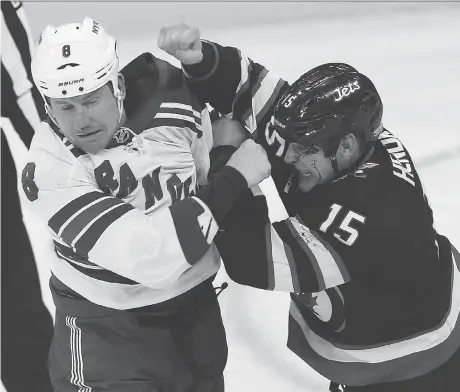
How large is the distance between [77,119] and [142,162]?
0.14 meters

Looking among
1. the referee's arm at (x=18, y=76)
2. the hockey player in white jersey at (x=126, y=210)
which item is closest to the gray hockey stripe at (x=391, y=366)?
the hockey player in white jersey at (x=126, y=210)

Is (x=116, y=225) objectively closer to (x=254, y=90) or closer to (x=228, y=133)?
(x=228, y=133)

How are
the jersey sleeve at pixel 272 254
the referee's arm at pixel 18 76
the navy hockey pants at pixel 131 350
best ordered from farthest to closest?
the referee's arm at pixel 18 76, the navy hockey pants at pixel 131 350, the jersey sleeve at pixel 272 254

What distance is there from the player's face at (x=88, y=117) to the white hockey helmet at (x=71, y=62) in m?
0.02

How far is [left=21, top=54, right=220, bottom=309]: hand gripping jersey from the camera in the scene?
117 cm

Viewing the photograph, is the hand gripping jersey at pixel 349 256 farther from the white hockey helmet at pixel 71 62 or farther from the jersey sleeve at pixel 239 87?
the white hockey helmet at pixel 71 62

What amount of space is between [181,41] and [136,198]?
300mm

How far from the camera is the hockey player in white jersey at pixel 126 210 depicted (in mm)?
1172

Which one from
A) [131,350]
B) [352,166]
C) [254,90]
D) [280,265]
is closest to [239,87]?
[254,90]

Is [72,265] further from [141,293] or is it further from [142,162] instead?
[142,162]

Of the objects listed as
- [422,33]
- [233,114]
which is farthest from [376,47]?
[233,114]

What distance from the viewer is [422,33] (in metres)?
4.45

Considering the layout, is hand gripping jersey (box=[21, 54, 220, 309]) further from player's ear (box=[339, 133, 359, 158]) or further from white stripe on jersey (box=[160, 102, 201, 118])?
player's ear (box=[339, 133, 359, 158])

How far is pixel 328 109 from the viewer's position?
50.9 inches
